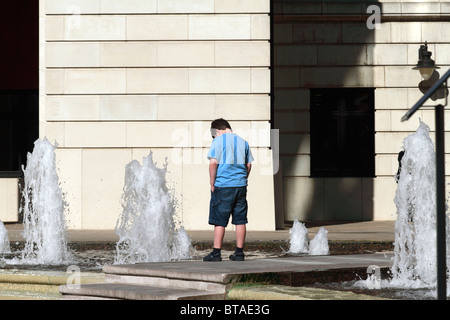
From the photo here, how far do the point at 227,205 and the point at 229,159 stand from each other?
0.49m

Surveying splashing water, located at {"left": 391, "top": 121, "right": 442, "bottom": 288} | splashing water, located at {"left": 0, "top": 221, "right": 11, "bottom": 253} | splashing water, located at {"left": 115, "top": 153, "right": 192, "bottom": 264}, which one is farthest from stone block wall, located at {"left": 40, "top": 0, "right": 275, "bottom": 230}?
splashing water, located at {"left": 391, "top": 121, "right": 442, "bottom": 288}

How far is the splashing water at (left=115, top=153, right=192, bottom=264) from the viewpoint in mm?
12500

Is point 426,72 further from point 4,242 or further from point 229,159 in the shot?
point 229,159

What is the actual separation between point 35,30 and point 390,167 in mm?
8199

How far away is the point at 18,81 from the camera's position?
842 inches

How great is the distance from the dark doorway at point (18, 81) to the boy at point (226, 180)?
10.9 metres

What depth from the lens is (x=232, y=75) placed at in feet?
60.1

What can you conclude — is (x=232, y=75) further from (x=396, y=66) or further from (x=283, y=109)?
(x=396, y=66)

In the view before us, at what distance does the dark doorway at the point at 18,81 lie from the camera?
21.2 meters

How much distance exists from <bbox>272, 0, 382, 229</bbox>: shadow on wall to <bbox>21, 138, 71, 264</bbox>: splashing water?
804 cm

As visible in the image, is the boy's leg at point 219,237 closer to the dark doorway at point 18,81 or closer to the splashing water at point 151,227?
the splashing water at point 151,227

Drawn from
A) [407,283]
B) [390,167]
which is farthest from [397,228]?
[390,167]

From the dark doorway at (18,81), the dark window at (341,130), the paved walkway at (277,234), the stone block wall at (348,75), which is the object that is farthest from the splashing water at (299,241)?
the dark doorway at (18,81)

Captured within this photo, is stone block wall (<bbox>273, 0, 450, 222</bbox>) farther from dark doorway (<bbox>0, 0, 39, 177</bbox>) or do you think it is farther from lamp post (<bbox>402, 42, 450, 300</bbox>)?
lamp post (<bbox>402, 42, 450, 300</bbox>)
